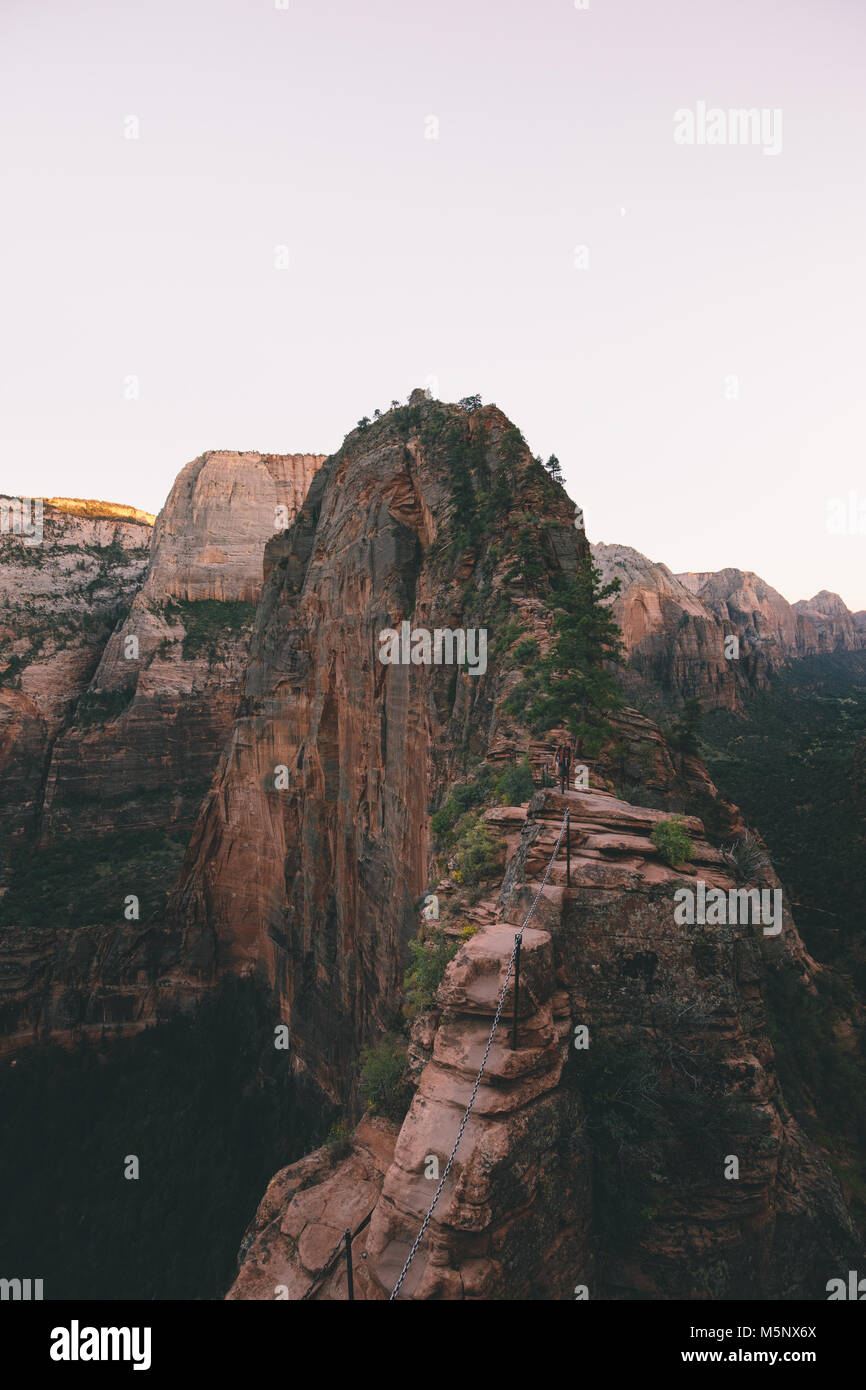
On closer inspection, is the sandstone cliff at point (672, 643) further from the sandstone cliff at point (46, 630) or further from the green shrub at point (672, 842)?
the green shrub at point (672, 842)

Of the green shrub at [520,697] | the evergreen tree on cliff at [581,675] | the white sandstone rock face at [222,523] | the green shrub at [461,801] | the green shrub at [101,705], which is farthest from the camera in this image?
the white sandstone rock face at [222,523]

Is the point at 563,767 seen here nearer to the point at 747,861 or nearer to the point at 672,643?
the point at 747,861

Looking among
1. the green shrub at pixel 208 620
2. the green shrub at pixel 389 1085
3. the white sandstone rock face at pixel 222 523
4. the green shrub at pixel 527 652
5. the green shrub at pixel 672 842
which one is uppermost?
the white sandstone rock face at pixel 222 523

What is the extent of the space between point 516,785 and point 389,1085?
5.61m

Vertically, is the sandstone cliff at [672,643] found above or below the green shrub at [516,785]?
above

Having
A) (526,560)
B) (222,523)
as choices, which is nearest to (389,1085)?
(526,560)

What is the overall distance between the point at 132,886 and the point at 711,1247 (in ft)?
135

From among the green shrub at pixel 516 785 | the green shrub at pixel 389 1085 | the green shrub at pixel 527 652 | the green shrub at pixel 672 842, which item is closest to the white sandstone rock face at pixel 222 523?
the green shrub at pixel 527 652

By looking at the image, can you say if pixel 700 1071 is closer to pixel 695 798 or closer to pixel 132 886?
pixel 695 798

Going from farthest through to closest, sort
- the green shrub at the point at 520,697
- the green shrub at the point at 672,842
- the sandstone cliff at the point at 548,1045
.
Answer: the green shrub at the point at 520,697, the green shrub at the point at 672,842, the sandstone cliff at the point at 548,1045

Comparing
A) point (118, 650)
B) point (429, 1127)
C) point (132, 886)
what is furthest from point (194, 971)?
point (429, 1127)

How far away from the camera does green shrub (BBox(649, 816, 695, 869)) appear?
9.12 metres

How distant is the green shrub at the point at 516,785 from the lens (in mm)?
12234

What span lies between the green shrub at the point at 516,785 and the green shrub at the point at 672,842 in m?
3.07
